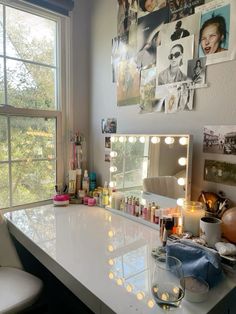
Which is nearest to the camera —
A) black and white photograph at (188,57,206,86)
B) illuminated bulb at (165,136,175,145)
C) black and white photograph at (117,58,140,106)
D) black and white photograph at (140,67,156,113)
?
black and white photograph at (188,57,206,86)

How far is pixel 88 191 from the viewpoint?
1.79 m

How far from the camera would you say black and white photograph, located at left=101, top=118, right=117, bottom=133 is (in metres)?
1.67

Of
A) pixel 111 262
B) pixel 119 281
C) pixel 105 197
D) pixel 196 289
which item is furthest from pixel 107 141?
pixel 196 289

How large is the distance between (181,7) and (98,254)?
1261mm

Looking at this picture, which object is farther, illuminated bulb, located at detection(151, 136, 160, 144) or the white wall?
illuminated bulb, located at detection(151, 136, 160, 144)

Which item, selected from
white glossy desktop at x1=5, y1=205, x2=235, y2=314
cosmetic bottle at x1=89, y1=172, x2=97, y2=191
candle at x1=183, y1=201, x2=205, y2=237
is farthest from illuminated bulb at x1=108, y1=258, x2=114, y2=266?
cosmetic bottle at x1=89, y1=172, x2=97, y2=191

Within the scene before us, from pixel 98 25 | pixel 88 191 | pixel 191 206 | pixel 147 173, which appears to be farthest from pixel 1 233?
pixel 98 25

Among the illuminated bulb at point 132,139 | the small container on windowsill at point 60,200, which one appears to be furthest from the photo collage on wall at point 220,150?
the small container on windowsill at point 60,200

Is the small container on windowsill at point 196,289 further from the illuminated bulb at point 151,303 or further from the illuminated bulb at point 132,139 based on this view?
the illuminated bulb at point 132,139

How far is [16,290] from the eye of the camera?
111cm

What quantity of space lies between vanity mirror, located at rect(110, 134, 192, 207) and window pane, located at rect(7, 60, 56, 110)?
590 millimetres

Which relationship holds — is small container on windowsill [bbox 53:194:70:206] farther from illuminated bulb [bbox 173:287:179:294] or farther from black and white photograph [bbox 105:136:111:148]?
illuminated bulb [bbox 173:287:179:294]

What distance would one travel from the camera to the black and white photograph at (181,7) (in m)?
1.16

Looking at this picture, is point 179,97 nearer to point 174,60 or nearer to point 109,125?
point 174,60
